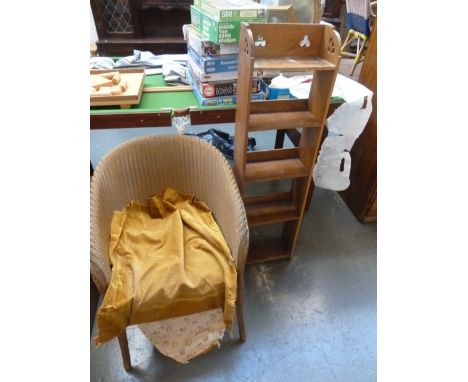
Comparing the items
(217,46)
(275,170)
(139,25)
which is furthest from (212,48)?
(139,25)

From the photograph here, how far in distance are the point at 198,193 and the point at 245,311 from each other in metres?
0.62

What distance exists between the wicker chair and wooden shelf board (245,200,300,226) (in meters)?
0.20

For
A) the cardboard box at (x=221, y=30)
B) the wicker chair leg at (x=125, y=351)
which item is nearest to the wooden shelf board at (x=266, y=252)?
the wicker chair leg at (x=125, y=351)

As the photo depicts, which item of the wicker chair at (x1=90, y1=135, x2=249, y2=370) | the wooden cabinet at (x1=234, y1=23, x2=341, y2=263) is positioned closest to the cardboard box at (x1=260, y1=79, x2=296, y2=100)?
the wooden cabinet at (x1=234, y1=23, x2=341, y2=263)

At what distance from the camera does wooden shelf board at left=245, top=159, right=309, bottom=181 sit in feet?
3.96

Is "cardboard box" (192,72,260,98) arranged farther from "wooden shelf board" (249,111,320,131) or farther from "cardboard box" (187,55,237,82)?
"wooden shelf board" (249,111,320,131)

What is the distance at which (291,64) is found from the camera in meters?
0.95

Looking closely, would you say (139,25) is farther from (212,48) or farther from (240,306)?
(240,306)

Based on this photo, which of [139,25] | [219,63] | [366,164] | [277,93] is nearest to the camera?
[219,63]

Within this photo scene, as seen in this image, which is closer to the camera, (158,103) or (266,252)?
(158,103)

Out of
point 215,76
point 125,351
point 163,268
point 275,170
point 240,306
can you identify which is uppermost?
point 215,76

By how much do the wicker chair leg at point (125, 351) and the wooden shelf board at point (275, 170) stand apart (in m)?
0.76

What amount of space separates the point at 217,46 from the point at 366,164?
1168mm

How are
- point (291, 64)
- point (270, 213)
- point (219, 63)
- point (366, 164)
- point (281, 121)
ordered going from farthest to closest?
point (366, 164) → point (270, 213) → point (219, 63) → point (281, 121) → point (291, 64)
